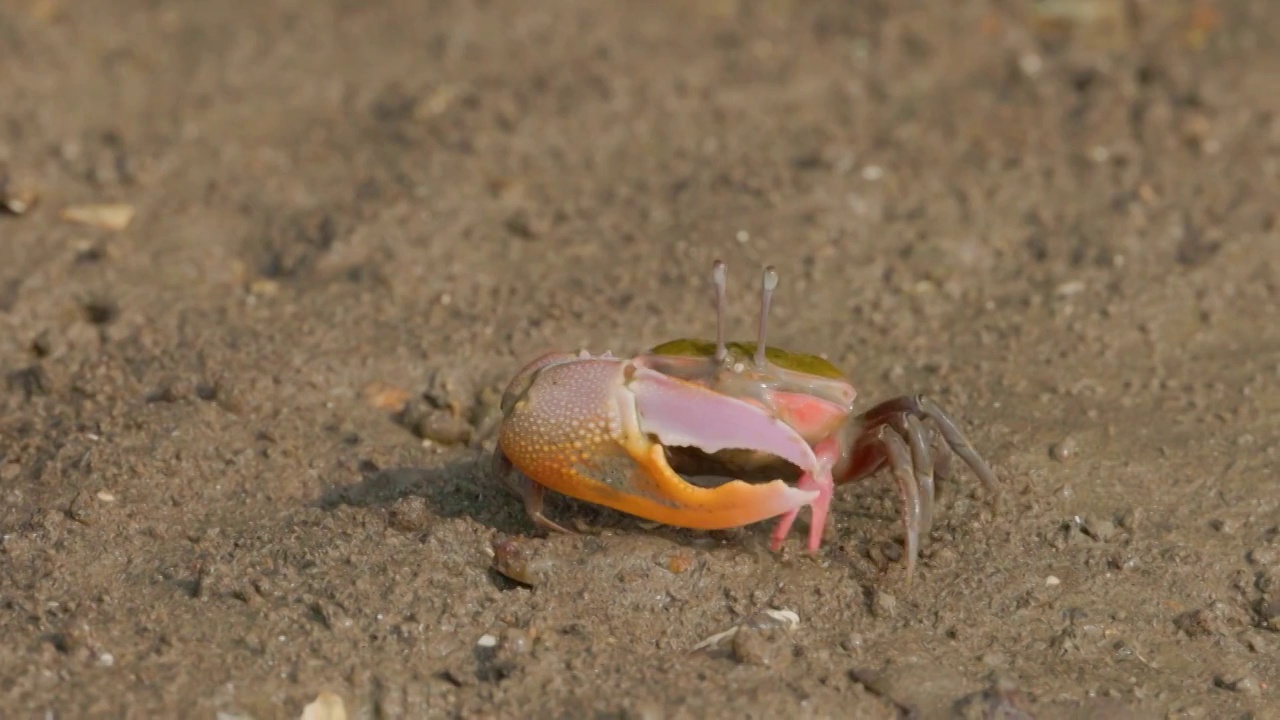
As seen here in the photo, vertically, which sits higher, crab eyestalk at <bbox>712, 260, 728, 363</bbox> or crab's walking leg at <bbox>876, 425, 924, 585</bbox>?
crab eyestalk at <bbox>712, 260, 728, 363</bbox>

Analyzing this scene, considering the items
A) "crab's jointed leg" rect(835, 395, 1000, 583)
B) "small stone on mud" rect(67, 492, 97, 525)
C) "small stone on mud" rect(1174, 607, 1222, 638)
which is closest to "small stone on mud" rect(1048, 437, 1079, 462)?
"crab's jointed leg" rect(835, 395, 1000, 583)

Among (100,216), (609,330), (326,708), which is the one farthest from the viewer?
(100,216)

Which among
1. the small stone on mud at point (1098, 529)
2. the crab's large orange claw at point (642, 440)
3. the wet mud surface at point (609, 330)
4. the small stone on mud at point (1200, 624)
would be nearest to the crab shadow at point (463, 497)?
the wet mud surface at point (609, 330)

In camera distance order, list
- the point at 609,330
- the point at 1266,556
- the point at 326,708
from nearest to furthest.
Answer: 1. the point at 326,708
2. the point at 1266,556
3. the point at 609,330

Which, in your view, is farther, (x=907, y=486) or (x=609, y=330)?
(x=609, y=330)

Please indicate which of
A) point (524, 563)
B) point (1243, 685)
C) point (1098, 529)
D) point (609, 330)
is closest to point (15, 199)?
point (609, 330)

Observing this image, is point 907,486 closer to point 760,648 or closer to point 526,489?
point 760,648

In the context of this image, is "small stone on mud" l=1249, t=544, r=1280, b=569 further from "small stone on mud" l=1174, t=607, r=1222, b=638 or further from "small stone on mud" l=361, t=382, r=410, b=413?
"small stone on mud" l=361, t=382, r=410, b=413
